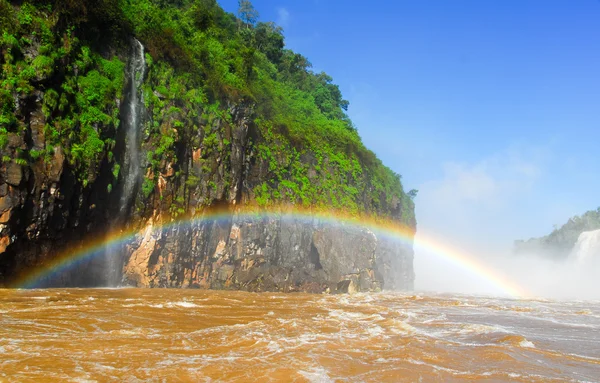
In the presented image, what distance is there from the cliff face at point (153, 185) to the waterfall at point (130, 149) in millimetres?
45

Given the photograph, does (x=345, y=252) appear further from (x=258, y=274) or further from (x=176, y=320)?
(x=176, y=320)

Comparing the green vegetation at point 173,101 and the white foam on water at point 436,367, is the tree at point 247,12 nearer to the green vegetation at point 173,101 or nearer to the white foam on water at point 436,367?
the green vegetation at point 173,101

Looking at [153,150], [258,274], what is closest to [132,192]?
[153,150]

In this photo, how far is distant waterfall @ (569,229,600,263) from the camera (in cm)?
5003

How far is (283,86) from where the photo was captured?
112 ft

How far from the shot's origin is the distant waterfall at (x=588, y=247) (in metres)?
50.0

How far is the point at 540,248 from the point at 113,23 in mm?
84148

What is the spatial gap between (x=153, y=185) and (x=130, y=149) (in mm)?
1825

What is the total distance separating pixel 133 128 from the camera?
16781 mm

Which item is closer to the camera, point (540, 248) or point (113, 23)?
point (113, 23)

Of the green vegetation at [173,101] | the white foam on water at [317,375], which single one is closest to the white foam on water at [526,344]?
the white foam on water at [317,375]

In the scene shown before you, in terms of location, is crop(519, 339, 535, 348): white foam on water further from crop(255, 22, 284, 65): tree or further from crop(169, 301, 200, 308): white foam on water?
crop(255, 22, 284, 65): tree

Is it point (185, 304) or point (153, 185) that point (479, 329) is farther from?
point (153, 185)

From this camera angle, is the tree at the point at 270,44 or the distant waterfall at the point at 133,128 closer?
the distant waterfall at the point at 133,128
